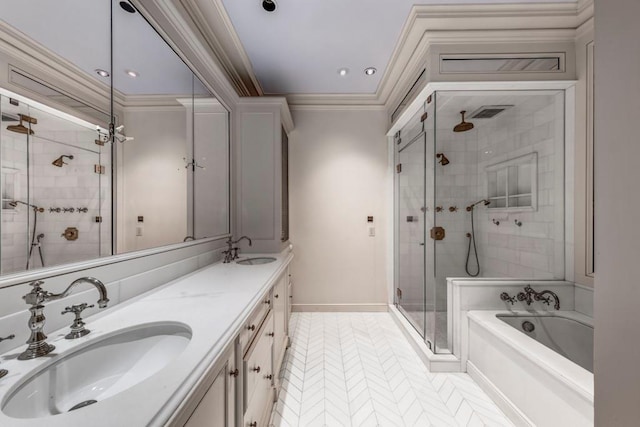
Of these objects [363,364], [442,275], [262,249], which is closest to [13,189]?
[262,249]

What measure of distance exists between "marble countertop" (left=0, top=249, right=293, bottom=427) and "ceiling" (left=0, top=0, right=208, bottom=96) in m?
0.99

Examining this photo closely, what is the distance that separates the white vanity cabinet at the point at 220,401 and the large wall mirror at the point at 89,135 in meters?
0.71

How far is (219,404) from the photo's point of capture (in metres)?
0.83

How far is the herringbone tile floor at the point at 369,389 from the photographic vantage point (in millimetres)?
1667

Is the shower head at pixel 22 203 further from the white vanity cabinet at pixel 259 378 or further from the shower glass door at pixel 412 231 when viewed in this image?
the shower glass door at pixel 412 231

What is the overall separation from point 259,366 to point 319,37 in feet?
8.04

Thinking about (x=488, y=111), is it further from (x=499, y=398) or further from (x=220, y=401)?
(x=220, y=401)

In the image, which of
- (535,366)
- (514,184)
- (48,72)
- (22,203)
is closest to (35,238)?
(22,203)

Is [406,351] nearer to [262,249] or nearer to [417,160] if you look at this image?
[262,249]

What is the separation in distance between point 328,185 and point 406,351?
2004mm

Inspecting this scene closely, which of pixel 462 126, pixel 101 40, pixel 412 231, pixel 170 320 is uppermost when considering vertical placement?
pixel 462 126

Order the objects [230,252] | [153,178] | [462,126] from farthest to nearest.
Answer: [462,126], [230,252], [153,178]

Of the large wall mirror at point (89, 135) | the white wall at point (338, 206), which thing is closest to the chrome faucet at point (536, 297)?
the white wall at point (338, 206)

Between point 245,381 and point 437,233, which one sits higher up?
point 437,233
